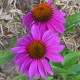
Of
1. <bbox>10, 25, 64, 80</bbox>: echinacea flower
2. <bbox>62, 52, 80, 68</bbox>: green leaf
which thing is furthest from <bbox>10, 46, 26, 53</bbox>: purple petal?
<bbox>62, 52, 80, 68</bbox>: green leaf

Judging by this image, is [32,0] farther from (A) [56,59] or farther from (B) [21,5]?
(A) [56,59]

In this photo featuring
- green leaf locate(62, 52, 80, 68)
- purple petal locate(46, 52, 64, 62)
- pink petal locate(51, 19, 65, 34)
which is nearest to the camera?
purple petal locate(46, 52, 64, 62)

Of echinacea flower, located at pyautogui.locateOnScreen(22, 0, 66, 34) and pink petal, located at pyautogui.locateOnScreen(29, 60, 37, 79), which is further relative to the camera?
echinacea flower, located at pyautogui.locateOnScreen(22, 0, 66, 34)

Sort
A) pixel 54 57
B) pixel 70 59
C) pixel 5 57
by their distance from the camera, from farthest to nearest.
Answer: pixel 70 59, pixel 5 57, pixel 54 57

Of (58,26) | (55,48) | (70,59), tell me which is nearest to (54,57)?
(55,48)

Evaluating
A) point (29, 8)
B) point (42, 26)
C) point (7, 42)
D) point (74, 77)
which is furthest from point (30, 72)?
point (29, 8)

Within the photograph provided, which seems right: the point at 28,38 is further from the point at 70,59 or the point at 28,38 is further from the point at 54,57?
the point at 70,59

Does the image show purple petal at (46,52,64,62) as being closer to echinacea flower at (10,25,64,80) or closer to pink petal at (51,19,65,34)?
echinacea flower at (10,25,64,80)

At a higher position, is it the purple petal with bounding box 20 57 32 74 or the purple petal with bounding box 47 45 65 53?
the purple petal with bounding box 47 45 65 53

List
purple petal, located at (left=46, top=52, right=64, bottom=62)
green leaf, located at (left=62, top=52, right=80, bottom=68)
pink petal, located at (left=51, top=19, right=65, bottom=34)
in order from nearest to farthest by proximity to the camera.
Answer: purple petal, located at (left=46, top=52, right=64, bottom=62), pink petal, located at (left=51, top=19, right=65, bottom=34), green leaf, located at (left=62, top=52, right=80, bottom=68)
